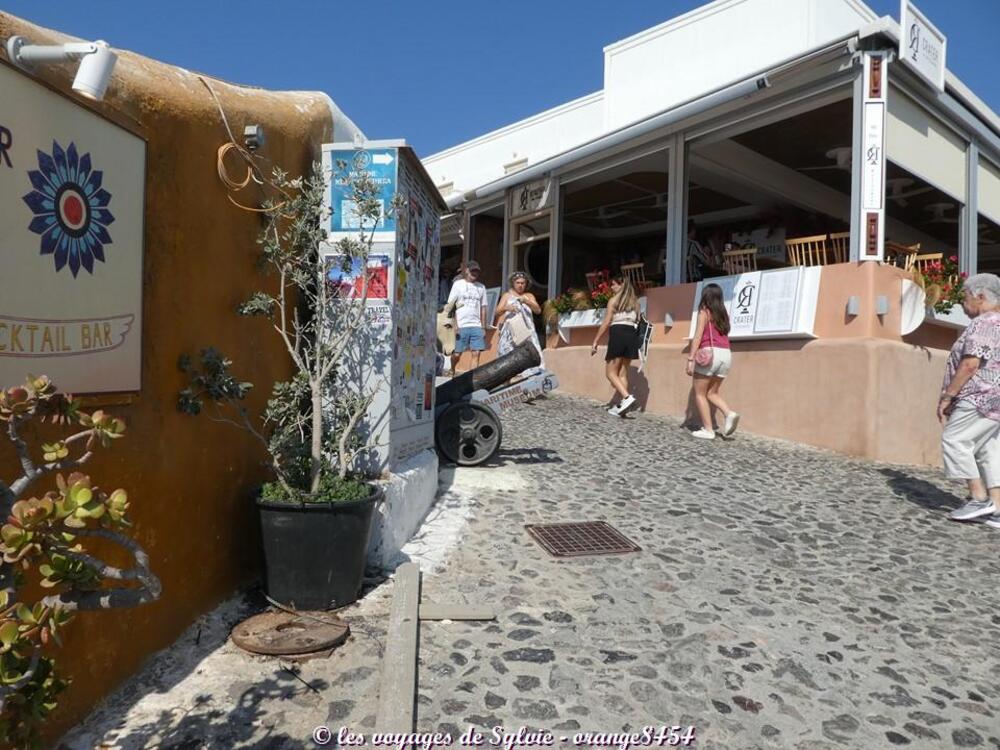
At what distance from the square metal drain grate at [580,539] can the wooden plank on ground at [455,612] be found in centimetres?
97

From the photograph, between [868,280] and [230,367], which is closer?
[230,367]

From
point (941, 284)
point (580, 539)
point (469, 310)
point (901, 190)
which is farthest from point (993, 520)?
point (901, 190)

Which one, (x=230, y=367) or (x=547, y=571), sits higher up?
(x=230, y=367)

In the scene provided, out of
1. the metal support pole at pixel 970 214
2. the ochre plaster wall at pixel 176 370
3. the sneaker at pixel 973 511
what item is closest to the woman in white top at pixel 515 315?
the sneaker at pixel 973 511

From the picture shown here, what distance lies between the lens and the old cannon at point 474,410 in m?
6.59

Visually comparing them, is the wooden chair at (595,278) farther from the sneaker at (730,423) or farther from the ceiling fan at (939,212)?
the ceiling fan at (939,212)

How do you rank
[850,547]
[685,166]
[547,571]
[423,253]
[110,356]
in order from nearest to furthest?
1. [110,356]
2. [547,571]
3. [850,547]
4. [423,253]
5. [685,166]

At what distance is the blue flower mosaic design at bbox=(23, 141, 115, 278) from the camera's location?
2.30 m

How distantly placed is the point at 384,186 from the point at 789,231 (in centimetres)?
1216

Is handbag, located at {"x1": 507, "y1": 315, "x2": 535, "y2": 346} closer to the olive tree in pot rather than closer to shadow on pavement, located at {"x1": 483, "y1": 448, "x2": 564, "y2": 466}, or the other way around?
shadow on pavement, located at {"x1": 483, "y1": 448, "x2": 564, "y2": 466}

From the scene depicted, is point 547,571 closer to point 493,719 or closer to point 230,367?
point 493,719

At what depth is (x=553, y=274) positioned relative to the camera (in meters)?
13.7

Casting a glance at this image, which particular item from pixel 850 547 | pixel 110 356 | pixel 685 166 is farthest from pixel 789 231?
pixel 110 356

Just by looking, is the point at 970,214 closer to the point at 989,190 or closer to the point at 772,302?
the point at 989,190
